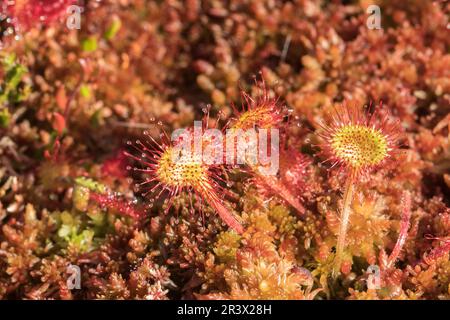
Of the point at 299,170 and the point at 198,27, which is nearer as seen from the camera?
the point at 299,170

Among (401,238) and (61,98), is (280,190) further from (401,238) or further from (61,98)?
(61,98)

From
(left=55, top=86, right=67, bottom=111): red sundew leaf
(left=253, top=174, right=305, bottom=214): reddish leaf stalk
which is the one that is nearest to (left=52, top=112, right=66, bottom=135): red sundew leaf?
(left=55, top=86, right=67, bottom=111): red sundew leaf

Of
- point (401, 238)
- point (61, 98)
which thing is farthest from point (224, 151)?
point (61, 98)

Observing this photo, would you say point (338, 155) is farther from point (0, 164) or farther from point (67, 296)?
point (0, 164)

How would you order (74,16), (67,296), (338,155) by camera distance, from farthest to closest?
(74,16) < (67,296) < (338,155)

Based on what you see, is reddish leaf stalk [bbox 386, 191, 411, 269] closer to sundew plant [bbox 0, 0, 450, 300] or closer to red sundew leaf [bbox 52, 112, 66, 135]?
sundew plant [bbox 0, 0, 450, 300]

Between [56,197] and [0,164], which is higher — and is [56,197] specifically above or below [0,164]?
below
